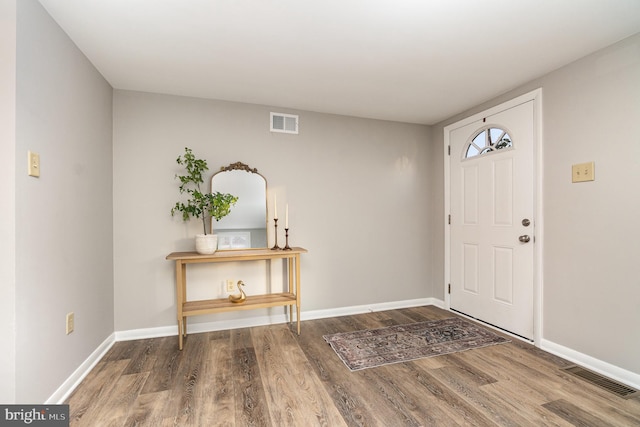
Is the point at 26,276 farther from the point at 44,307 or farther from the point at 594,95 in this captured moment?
the point at 594,95

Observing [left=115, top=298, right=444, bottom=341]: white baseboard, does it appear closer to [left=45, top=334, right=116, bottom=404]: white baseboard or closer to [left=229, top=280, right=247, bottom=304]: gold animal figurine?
[left=45, top=334, right=116, bottom=404]: white baseboard

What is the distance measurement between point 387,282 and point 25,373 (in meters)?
3.03

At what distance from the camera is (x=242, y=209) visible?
9.65 ft

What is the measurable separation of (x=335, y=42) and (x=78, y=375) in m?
2.73

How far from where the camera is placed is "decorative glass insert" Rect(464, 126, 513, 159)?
2797 millimetres

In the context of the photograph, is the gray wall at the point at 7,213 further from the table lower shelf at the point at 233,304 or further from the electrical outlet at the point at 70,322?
the table lower shelf at the point at 233,304

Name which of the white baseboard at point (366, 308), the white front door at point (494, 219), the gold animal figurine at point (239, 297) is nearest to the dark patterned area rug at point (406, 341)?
the white front door at point (494, 219)

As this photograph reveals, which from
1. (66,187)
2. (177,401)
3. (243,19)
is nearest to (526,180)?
(243,19)

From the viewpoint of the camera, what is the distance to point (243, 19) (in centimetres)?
175

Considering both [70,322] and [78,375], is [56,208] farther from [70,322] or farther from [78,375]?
[78,375]

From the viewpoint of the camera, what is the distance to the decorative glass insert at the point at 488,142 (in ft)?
9.18

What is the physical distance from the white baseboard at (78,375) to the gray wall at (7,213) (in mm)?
403

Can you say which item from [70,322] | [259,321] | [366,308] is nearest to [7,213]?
[70,322]

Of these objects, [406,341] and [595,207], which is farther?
[406,341]
